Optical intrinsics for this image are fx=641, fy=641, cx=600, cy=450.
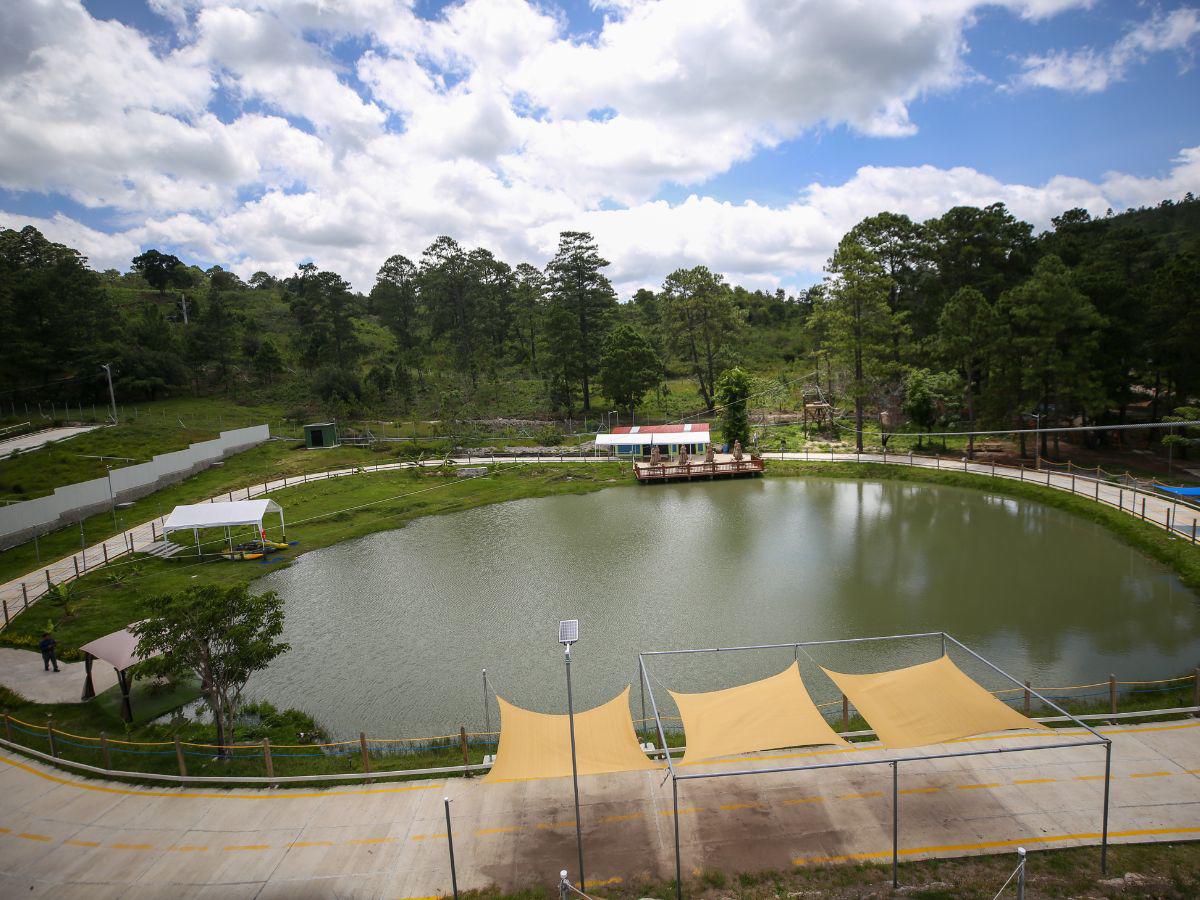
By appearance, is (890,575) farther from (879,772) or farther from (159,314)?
(159,314)

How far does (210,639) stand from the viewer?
13203 millimetres

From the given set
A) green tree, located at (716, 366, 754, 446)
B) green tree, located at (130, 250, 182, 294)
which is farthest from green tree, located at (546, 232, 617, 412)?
green tree, located at (130, 250, 182, 294)

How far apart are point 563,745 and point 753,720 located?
3.23 metres

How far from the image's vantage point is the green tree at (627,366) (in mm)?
53250

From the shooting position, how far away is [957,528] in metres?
27.6

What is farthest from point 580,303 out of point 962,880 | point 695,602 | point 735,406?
point 962,880

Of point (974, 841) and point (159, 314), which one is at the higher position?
point (159, 314)

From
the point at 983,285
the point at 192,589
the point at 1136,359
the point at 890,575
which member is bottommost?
the point at 890,575

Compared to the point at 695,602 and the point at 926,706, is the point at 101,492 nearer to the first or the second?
the point at 695,602

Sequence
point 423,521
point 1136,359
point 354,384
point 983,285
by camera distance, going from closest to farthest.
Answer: point 423,521 < point 1136,359 < point 983,285 < point 354,384

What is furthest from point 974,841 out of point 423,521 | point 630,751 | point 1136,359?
point 1136,359

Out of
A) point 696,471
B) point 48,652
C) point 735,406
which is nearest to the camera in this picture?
point 48,652

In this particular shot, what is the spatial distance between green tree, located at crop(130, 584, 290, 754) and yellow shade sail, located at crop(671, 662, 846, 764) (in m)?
8.82

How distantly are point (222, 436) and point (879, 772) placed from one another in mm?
45801
